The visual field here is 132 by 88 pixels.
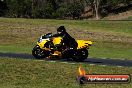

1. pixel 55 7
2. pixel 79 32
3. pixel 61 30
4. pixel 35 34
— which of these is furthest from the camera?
pixel 55 7

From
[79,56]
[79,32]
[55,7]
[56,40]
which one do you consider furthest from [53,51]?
[55,7]

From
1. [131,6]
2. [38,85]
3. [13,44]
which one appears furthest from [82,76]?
[131,6]

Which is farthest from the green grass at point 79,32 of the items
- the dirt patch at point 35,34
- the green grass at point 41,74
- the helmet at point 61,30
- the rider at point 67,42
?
the green grass at point 41,74

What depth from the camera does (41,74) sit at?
1741cm

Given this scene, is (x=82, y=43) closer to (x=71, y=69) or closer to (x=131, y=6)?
(x=71, y=69)

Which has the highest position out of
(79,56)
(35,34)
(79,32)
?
(79,56)

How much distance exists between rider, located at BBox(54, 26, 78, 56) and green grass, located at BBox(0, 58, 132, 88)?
4.04 m

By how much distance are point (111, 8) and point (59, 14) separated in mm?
12625

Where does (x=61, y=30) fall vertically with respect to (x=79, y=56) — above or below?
above

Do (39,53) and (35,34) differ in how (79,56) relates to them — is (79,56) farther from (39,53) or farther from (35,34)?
(35,34)

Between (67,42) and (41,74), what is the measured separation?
24.1 feet

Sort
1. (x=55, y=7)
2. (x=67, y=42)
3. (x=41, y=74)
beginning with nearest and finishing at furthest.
Answer: (x=41, y=74)
(x=67, y=42)
(x=55, y=7)

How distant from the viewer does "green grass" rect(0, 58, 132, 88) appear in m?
15.3

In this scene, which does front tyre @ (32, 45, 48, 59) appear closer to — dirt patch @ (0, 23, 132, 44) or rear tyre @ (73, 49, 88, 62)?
rear tyre @ (73, 49, 88, 62)
